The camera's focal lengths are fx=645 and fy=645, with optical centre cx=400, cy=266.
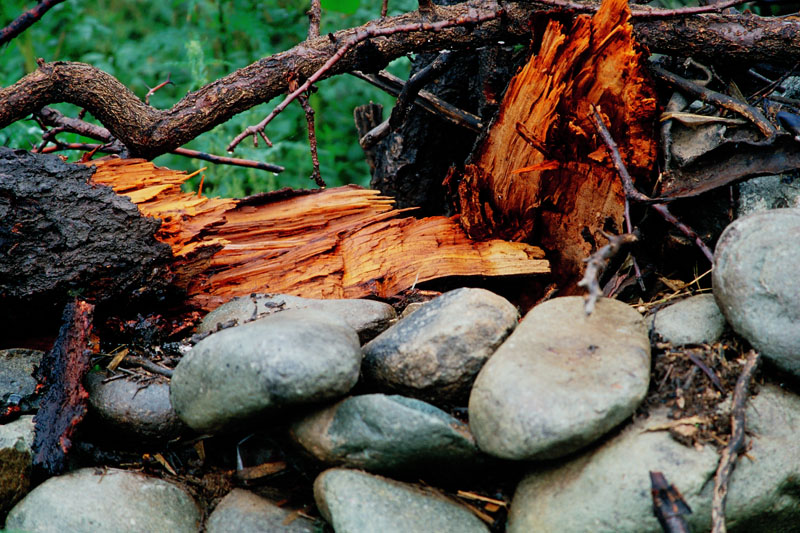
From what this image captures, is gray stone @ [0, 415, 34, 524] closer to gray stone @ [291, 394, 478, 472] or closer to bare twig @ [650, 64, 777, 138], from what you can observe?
gray stone @ [291, 394, 478, 472]

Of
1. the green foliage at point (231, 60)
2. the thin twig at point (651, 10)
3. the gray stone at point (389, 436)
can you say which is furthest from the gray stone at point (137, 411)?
the green foliage at point (231, 60)

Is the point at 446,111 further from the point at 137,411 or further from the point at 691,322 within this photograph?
the point at 137,411

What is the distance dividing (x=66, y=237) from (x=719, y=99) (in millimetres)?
2910

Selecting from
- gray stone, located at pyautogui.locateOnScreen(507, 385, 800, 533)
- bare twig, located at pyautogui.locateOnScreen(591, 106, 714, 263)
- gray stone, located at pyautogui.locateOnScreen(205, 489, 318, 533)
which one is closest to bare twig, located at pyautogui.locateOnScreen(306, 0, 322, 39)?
bare twig, located at pyautogui.locateOnScreen(591, 106, 714, 263)

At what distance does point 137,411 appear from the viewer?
246cm

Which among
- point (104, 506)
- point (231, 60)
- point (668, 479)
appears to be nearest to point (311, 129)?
point (104, 506)

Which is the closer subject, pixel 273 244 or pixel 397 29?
pixel 397 29

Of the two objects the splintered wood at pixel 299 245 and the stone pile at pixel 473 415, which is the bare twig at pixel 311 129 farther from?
the stone pile at pixel 473 415

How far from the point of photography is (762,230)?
2.22 m

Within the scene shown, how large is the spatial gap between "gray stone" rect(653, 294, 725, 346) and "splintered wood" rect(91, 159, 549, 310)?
29.5 inches

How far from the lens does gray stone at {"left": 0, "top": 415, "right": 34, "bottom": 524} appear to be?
2.28 metres

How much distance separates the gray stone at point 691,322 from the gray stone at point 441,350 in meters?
0.57

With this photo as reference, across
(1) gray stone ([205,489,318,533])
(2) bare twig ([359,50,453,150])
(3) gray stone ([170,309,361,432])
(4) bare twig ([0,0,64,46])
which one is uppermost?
(4) bare twig ([0,0,64,46])

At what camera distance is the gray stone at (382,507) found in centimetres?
203
